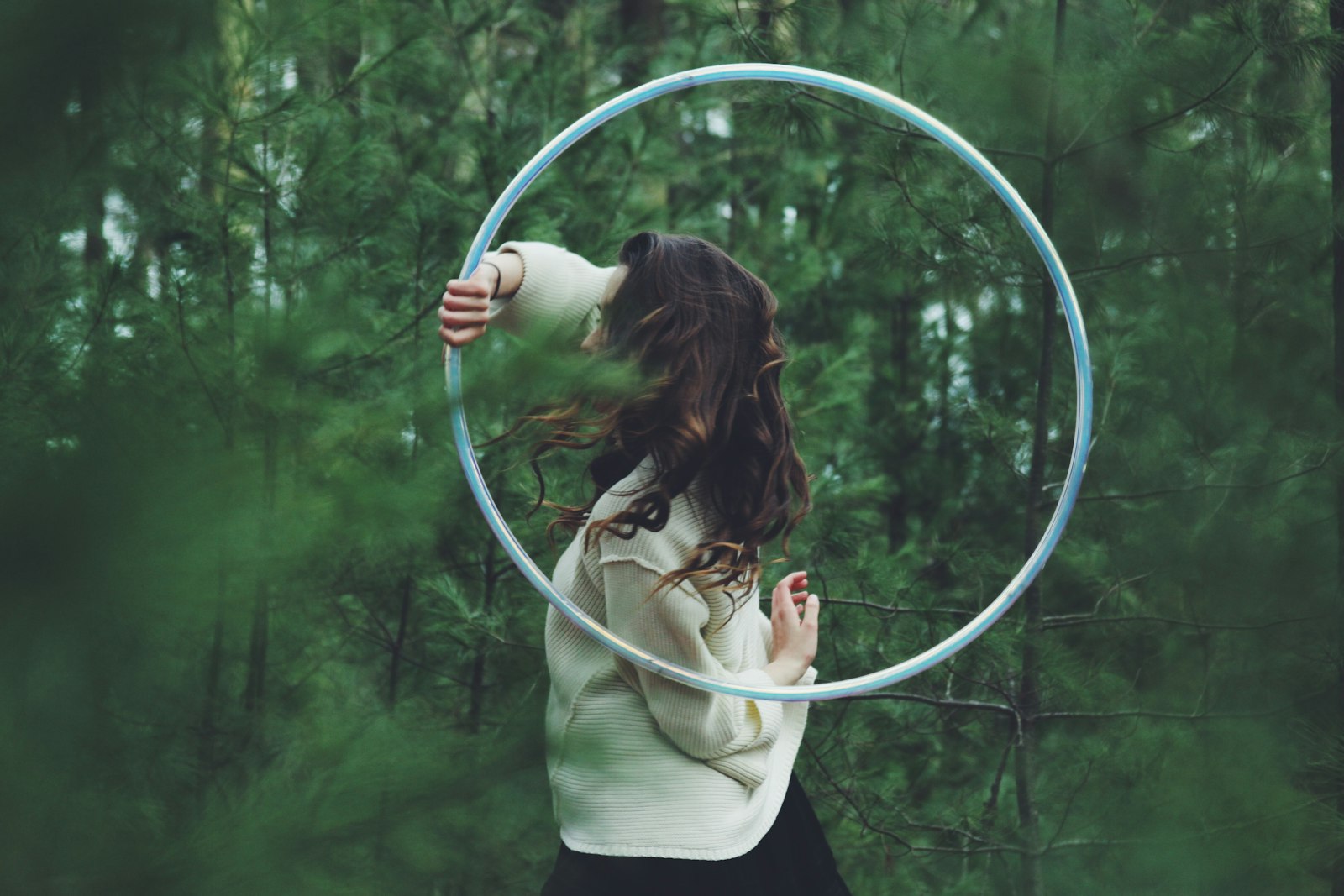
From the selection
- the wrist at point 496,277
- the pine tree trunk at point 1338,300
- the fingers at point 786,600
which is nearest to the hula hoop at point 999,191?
the wrist at point 496,277

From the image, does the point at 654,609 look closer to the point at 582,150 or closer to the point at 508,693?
the point at 508,693

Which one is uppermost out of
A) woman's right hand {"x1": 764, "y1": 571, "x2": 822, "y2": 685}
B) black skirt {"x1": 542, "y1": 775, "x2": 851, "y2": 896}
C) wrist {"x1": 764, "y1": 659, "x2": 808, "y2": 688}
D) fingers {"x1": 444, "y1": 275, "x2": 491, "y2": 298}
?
fingers {"x1": 444, "y1": 275, "x2": 491, "y2": 298}

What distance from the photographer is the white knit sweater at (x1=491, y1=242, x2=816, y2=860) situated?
5.77 ft

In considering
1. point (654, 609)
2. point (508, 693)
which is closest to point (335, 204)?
point (508, 693)

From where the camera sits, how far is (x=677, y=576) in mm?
1729

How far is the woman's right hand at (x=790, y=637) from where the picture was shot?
198 centimetres

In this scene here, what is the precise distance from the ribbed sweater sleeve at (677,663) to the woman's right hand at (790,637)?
0.16 metres

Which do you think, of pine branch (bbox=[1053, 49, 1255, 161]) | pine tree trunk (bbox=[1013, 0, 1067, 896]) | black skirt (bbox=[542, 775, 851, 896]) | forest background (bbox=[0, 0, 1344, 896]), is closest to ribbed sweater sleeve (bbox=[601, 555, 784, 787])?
black skirt (bbox=[542, 775, 851, 896])

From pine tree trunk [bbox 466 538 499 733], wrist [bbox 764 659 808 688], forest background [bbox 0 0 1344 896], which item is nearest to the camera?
forest background [bbox 0 0 1344 896]

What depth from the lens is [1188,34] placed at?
93.3 inches

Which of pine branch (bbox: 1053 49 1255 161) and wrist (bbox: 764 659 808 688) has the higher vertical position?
pine branch (bbox: 1053 49 1255 161)

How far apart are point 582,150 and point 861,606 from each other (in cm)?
154

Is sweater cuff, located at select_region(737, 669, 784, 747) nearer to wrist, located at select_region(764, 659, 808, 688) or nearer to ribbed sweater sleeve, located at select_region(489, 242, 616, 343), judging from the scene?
wrist, located at select_region(764, 659, 808, 688)

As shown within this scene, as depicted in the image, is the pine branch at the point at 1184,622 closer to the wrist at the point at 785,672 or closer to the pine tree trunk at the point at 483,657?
the wrist at the point at 785,672
